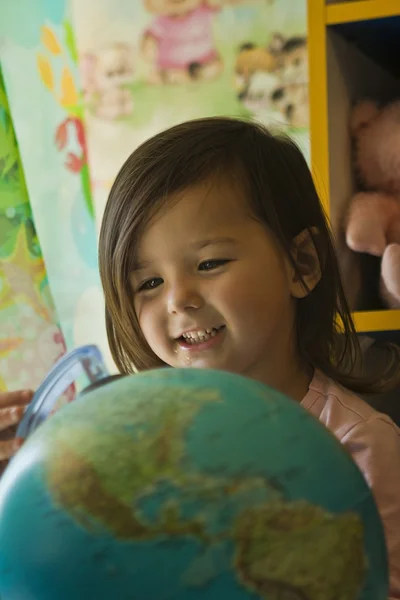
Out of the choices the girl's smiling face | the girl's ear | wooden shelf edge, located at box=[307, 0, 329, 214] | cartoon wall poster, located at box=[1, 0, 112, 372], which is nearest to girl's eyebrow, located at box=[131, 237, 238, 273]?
the girl's smiling face

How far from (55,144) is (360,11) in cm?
87

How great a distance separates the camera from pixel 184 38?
1716mm

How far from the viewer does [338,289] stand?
110 cm

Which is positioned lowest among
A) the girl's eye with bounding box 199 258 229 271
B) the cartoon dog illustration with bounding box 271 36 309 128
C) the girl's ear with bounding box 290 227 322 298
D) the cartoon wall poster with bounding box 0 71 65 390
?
the cartoon wall poster with bounding box 0 71 65 390

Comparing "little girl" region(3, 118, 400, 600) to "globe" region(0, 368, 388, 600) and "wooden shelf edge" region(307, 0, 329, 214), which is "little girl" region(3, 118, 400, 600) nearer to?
"wooden shelf edge" region(307, 0, 329, 214)

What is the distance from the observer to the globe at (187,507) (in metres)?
0.49

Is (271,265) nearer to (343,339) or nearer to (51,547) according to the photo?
(343,339)

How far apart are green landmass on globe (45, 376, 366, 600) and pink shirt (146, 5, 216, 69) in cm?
131

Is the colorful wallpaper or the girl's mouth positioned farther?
the colorful wallpaper

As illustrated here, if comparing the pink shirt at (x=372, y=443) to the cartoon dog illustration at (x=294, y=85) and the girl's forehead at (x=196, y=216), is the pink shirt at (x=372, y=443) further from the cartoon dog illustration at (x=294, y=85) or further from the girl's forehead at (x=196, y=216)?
the cartoon dog illustration at (x=294, y=85)

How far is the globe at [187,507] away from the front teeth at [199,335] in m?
0.40

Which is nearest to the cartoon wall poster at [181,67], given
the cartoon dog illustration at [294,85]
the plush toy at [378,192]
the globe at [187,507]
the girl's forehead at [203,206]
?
the cartoon dog illustration at [294,85]

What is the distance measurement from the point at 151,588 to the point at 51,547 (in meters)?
0.07

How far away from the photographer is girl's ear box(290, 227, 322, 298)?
3.38 feet
